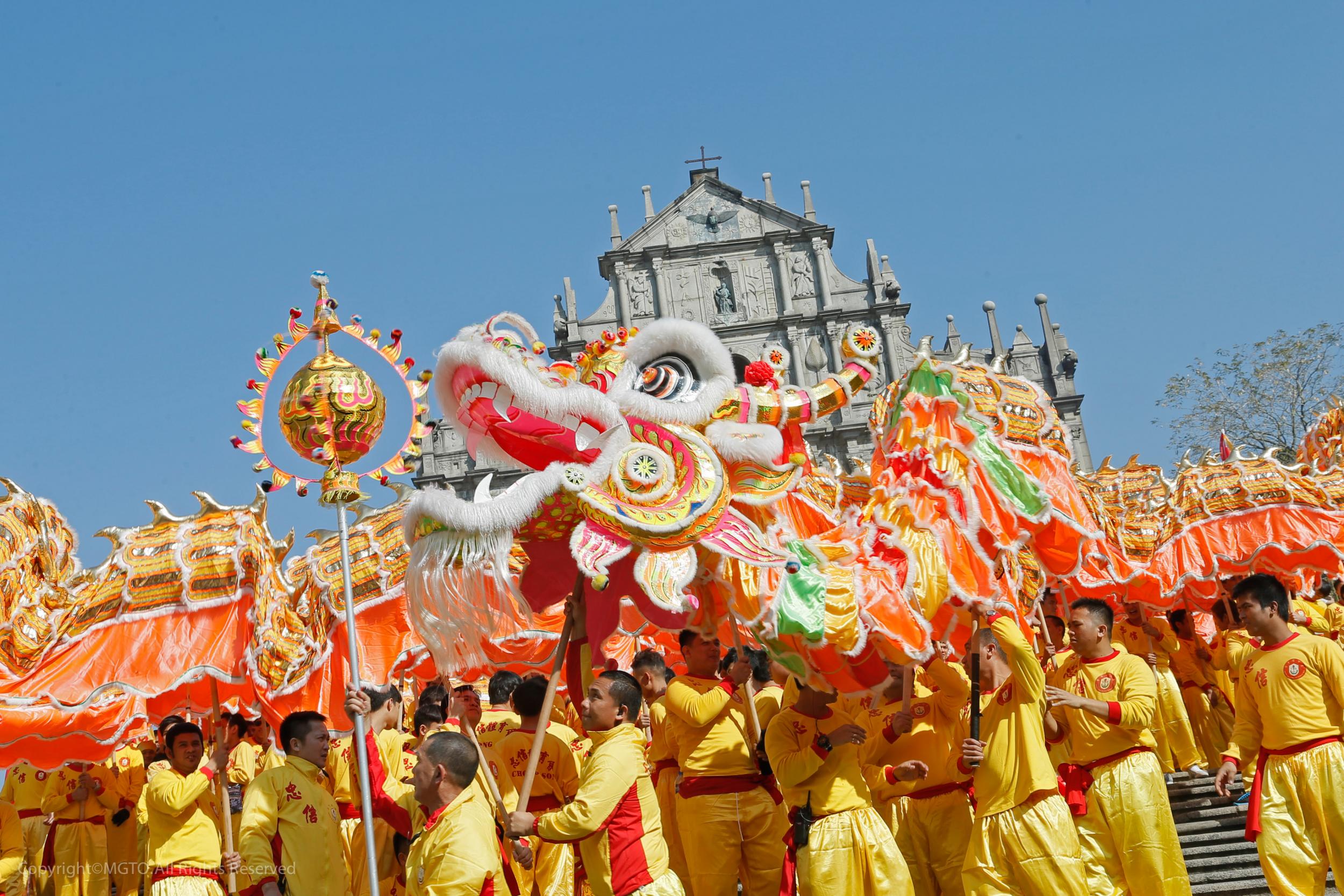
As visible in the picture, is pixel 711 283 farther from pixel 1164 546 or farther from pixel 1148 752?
pixel 1148 752

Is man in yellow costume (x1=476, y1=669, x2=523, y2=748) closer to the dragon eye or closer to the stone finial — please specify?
the dragon eye

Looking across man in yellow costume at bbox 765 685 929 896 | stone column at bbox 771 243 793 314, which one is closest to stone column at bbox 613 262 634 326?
stone column at bbox 771 243 793 314

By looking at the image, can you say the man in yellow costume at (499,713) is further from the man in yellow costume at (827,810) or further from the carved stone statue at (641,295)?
the carved stone statue at (641,295)

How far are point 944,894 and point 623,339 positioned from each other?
2.79 m

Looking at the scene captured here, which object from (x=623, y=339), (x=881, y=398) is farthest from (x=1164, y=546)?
(x=623, y=339)

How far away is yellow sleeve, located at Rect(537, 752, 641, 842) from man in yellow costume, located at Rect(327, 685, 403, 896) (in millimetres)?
1671

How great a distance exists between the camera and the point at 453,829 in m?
3.98

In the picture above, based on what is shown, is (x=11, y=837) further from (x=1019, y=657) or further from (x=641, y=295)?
(x=641, y=295)

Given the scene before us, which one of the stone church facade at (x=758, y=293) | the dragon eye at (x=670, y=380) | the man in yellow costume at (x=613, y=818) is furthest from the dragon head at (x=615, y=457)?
the stone church facade at (x=758, y=293)

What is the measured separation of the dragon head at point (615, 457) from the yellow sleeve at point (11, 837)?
158 inches

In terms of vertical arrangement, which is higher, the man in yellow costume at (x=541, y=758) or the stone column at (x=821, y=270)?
the stone column at (x=821, y=270)

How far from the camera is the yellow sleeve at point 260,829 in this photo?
195 inches

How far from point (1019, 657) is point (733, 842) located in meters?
1.55

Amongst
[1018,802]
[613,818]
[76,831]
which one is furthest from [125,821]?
[1018,802]
